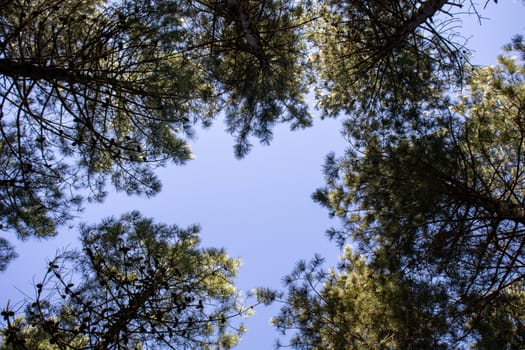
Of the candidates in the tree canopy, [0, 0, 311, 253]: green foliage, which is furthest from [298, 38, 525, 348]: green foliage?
[0, 0, 311, 253]: green foliage

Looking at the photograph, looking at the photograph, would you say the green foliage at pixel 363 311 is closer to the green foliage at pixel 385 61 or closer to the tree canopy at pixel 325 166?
the tree canopy at pixel 325 166

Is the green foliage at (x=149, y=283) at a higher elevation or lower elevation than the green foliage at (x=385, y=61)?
lower

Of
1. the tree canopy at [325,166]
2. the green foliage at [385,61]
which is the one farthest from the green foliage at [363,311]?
the green foliage at [385,61]

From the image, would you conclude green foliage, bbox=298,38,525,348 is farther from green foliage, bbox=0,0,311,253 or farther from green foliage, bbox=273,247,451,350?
green foliage, bbox=0,0,311,253

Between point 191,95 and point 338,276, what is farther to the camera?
point 338,276

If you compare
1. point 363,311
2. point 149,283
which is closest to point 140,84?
point 149,283

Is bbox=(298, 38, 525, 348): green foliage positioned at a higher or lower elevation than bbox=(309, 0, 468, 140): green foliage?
lower

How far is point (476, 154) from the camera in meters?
4.92

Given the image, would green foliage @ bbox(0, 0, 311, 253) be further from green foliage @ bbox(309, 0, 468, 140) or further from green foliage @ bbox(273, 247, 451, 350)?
green foliage @ bbox(273, 247, 451, 350)

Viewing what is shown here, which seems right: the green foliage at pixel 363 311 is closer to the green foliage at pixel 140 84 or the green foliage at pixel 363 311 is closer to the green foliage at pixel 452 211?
the green foliage at pixel 452 211

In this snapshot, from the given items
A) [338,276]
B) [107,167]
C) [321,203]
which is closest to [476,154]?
[321,203]

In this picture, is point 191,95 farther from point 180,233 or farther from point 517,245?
point 517,245

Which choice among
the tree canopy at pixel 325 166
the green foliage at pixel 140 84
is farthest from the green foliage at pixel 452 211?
the green foliage at pixel 140 84

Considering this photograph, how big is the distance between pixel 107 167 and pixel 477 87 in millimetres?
5768
